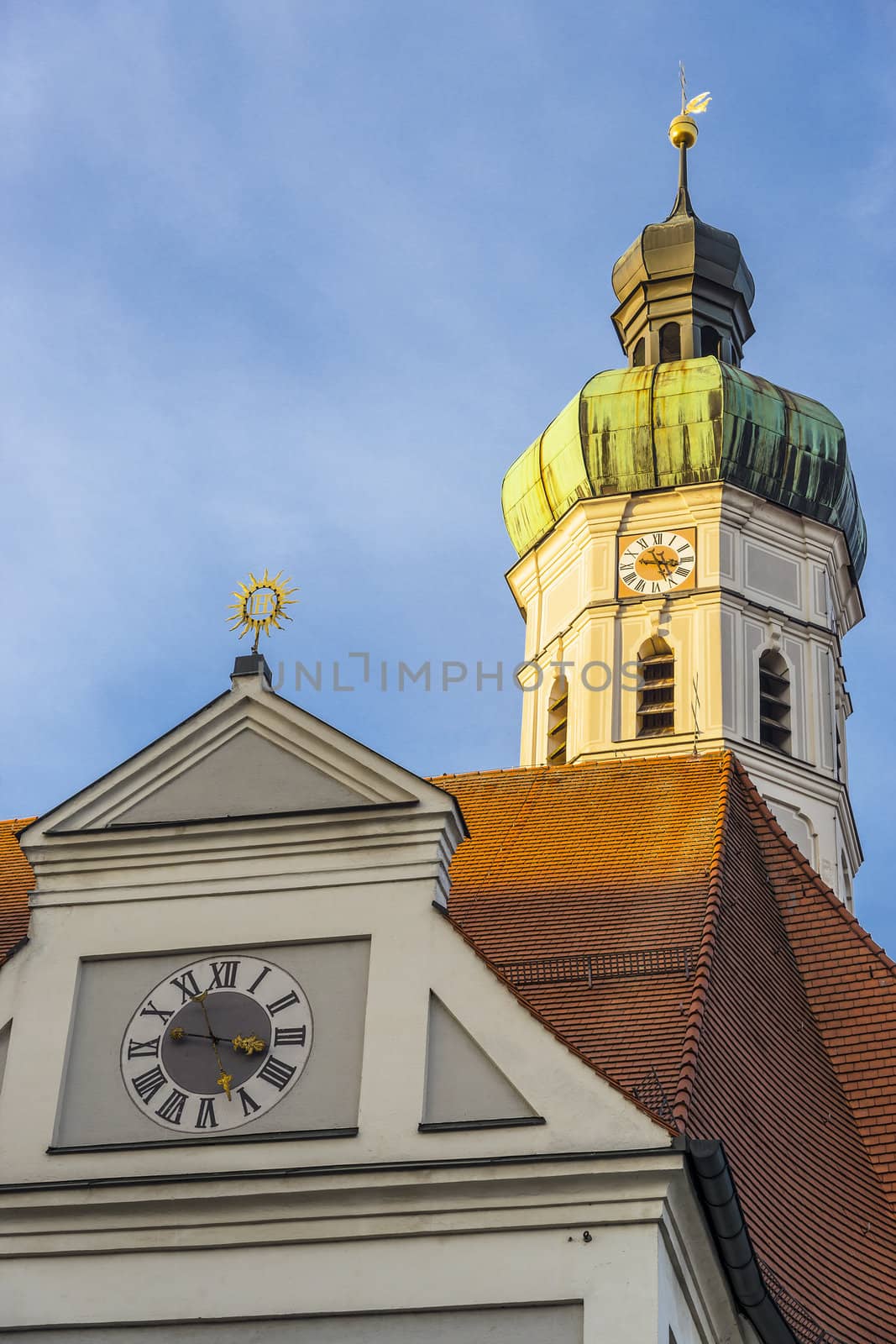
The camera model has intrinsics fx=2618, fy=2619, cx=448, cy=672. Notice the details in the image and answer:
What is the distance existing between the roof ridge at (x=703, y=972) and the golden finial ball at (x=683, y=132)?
28.1m

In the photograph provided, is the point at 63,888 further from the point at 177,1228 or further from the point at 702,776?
the point at 702,776

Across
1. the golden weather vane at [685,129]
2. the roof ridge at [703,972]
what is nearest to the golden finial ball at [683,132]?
the golden weather vane at [685,129]

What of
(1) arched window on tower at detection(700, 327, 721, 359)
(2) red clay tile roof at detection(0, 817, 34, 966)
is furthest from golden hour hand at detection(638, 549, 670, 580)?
(2) red clay tile roof at detection(0, 817, 34, 966)

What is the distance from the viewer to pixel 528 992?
1764 cm

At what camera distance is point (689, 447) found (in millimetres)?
39531

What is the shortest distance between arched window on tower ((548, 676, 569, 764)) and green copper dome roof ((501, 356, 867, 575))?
332 cm

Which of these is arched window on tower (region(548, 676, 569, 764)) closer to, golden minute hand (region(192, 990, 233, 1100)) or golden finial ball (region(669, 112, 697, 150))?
golden finial ball (region(669, 112, 697, 150))

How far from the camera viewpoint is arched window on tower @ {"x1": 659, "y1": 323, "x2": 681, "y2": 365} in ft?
140

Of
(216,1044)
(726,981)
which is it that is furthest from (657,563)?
(216,1044)

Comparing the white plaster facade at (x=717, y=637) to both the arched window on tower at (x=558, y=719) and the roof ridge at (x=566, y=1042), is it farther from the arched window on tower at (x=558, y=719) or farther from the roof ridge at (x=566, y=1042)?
the roof ridge at (x=566, y=1042)

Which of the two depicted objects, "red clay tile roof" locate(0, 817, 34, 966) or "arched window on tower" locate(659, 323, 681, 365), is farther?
"arched window on tower" locate(659, 323, 681, 365)

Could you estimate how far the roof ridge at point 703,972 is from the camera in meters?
15.6

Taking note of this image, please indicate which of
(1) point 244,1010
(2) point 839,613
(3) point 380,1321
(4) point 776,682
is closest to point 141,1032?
(1) point 244,1010

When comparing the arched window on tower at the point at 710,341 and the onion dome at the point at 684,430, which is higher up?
the arched window on tower at the point at 710,341
